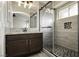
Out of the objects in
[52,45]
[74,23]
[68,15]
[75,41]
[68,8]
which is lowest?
[52,45]

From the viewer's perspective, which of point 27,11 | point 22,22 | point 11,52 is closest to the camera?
point 11,52

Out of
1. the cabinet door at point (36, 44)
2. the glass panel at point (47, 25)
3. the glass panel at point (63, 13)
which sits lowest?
the cabinet door at point (36, 44)

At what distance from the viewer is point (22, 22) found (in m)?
3.29

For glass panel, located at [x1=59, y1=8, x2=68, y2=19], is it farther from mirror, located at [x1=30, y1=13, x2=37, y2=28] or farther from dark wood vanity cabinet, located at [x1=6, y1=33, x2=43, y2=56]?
dark wood vanity cabinet, located at [x1=6, y1=33, x2=43, y2=56]

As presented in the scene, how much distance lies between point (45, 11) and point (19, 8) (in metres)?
1.03

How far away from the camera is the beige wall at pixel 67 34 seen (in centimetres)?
316

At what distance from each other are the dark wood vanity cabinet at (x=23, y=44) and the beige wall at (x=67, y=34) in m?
0.86

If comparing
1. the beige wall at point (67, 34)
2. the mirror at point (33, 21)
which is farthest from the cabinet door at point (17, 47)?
the beige wall at point (67, 34)

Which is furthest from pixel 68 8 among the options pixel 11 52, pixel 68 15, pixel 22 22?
pixel 11 52

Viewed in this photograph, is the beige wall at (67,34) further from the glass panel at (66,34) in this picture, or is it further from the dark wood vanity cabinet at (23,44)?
the dark wood vanity cabinet at (23,44)

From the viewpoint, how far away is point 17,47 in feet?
8.70

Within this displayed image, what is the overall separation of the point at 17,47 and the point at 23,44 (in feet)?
0.69

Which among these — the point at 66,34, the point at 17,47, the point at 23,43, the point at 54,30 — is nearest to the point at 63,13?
the point at 54,30

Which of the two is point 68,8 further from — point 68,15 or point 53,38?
point 53,38
